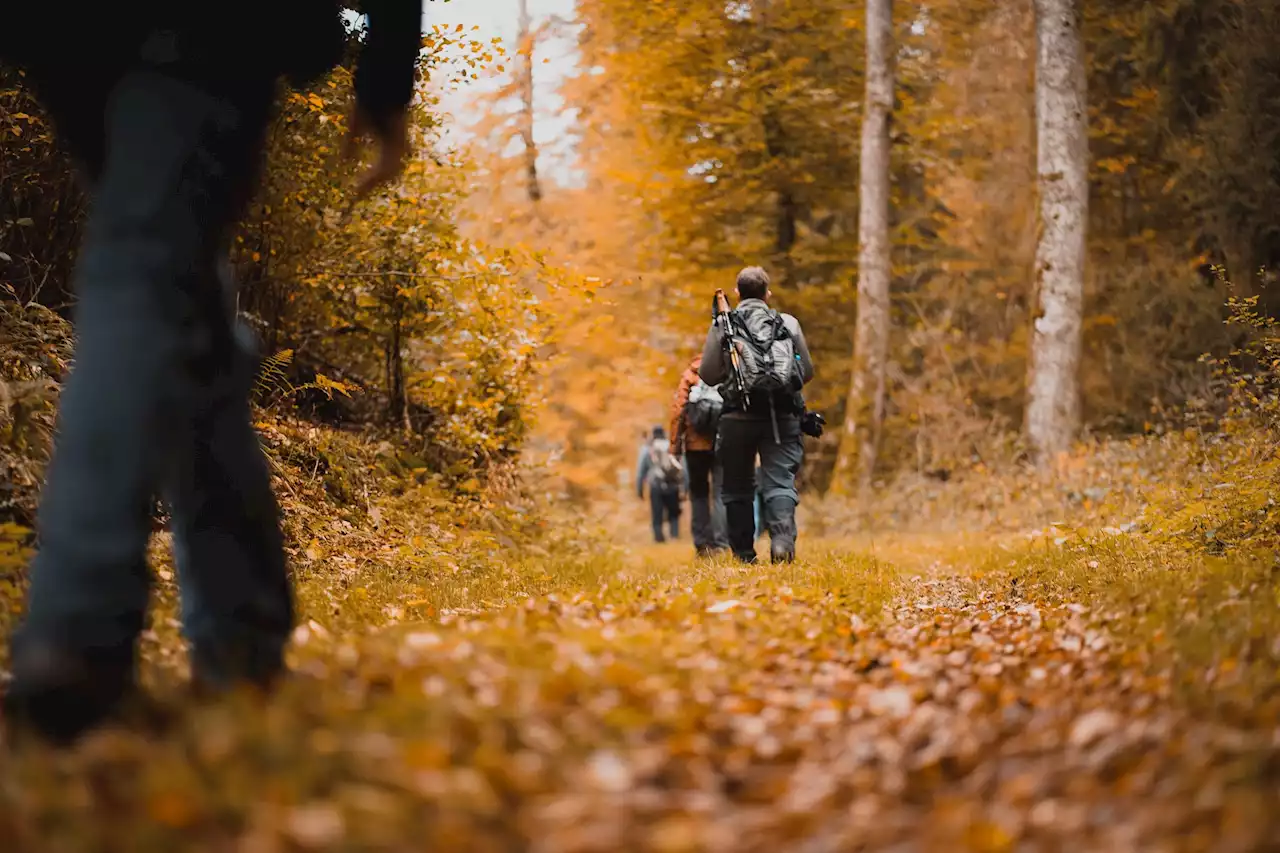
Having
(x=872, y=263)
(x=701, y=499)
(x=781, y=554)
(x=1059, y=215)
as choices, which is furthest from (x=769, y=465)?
(x=872, y=263)

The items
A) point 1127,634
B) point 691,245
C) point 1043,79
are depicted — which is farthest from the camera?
point 691,245

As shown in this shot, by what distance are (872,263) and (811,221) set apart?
15.1ft

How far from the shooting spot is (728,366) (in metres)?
8.12

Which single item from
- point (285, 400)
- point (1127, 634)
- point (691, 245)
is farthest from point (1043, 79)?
point (1127, 634)

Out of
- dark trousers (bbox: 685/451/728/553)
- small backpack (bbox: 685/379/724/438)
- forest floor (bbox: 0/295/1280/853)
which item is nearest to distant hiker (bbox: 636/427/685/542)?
dark trousers (bbox: 685/451/728/553)

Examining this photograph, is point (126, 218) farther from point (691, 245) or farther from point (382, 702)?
point (691, 245)

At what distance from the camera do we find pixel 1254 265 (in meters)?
14.7

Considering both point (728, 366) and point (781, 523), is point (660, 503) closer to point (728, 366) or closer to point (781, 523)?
point (781, 523)

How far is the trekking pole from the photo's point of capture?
799 centimetres

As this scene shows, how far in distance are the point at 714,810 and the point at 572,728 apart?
368mm

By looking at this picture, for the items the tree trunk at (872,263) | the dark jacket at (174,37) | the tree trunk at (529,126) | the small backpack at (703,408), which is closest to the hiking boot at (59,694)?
the dark jacket at (174,37)

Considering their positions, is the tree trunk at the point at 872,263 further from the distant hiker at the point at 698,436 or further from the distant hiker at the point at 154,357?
the distant hiker at the point at 154,357

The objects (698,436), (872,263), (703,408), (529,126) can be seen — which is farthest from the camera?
(529,126)

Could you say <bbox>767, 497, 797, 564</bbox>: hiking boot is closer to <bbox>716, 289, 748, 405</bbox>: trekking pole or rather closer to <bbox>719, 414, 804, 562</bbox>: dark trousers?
<bbox>719, 414, 804, 562</bbox>: dark trousers
